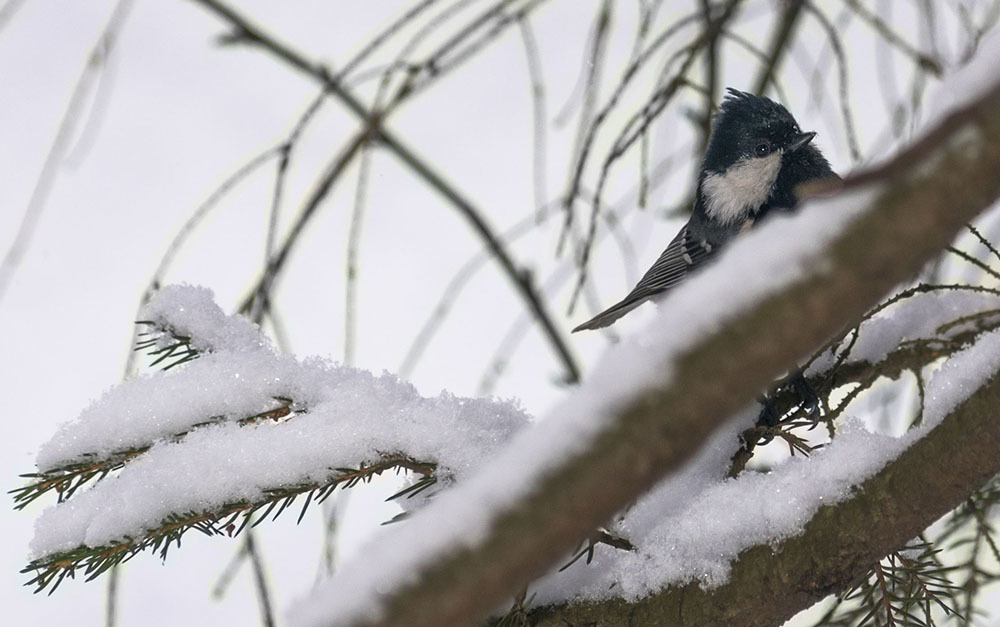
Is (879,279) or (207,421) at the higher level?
(207,421)

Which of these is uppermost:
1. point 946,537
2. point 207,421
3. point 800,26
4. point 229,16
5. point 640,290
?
point 229,16

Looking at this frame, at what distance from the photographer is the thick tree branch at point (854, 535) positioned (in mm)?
929

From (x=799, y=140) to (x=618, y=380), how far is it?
1744 mm

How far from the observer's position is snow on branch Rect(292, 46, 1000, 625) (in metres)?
0.49

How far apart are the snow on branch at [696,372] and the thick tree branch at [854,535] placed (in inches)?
19.1

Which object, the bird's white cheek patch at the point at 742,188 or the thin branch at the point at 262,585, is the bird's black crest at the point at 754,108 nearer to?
the bird's white cheek patch at the point at 742,188

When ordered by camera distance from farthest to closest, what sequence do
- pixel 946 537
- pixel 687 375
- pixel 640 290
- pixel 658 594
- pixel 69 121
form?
pixel 640 290 < pixel 69 121 < pixel 946 537 < pixel 658 594 < pixel 687 375

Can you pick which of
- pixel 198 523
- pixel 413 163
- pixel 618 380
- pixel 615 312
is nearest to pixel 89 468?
pixel 198 523

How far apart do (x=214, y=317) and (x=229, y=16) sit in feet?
2.69

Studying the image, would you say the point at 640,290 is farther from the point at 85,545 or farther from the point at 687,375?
the point at 687,375

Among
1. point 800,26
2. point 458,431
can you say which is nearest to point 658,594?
point 458,431

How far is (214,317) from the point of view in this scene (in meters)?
1.15

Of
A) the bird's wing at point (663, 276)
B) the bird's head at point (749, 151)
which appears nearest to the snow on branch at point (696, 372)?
the bird's wing at point (663, 276)

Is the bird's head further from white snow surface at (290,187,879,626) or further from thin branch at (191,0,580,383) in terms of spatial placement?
white snow surface at (290,187,879,626)
